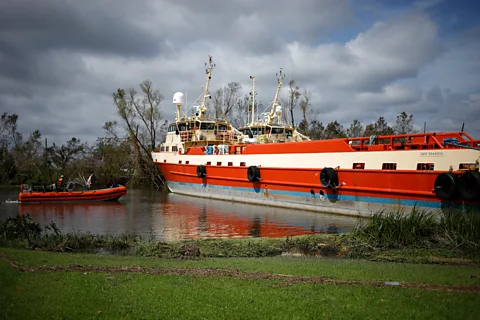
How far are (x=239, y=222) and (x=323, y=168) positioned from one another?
5.77m

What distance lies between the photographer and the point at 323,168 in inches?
944

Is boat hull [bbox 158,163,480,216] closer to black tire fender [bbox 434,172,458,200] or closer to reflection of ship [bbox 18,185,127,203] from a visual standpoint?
black tire fender [bbox 434,172,458,200]

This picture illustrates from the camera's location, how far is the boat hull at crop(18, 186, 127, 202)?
91.9 ft

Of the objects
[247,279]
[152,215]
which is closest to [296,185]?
[152,215]

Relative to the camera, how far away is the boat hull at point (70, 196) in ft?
91.9

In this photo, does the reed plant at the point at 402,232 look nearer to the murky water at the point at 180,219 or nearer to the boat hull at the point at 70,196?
the murky water at the point at 180,219

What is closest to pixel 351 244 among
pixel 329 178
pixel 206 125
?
pixel 329 178

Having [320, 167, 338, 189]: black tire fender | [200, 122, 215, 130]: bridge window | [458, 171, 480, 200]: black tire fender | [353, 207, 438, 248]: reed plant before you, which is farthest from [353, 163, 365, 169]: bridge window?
[200, 122, 215, 130]: bridge window

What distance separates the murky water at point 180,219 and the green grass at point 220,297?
28.2 ft

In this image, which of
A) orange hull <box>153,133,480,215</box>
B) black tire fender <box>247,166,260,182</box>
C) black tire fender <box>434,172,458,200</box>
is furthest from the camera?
black tire fender <box>247,166,260,182</box>

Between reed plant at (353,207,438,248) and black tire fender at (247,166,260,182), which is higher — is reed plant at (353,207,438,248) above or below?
below

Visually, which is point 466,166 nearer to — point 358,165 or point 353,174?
point 358,165

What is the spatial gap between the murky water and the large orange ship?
1371mm

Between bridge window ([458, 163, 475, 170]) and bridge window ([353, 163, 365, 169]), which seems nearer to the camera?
bridge window ([458, 163, 475, 170])
